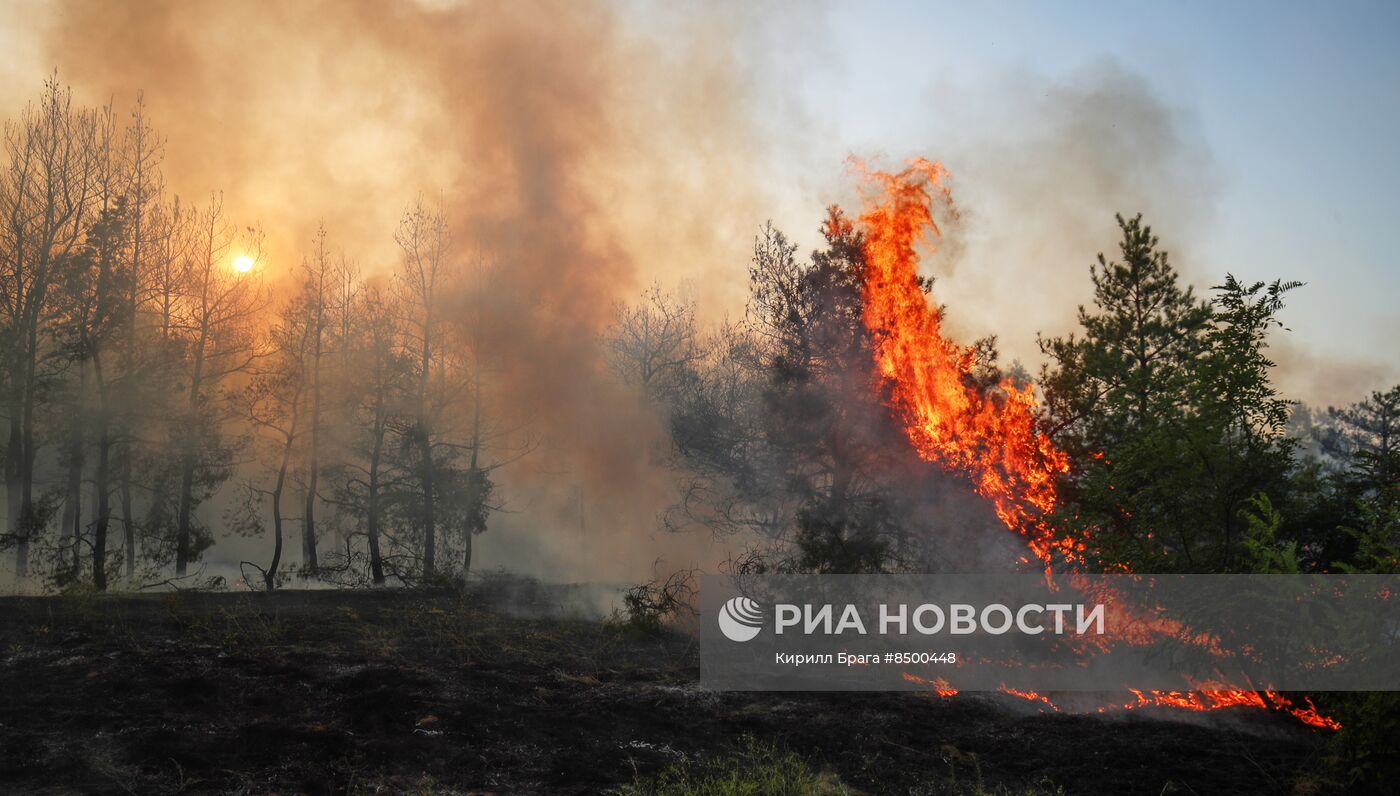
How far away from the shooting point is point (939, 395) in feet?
50.6

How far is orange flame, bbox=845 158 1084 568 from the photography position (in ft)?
47.6

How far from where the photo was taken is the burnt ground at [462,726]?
29.4ft

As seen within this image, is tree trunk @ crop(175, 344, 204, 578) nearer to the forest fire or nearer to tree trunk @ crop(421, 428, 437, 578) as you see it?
tree trunk @ crop(421, 428, 437, 578)

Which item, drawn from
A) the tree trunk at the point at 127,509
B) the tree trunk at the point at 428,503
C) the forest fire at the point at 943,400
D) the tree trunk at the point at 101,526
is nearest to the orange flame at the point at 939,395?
the forest fire at the point at 943,400

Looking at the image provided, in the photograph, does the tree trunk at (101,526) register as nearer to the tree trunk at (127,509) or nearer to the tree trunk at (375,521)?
the tree trunk at (127,509)

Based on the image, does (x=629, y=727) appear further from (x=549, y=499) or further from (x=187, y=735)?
(x=549, y=499)

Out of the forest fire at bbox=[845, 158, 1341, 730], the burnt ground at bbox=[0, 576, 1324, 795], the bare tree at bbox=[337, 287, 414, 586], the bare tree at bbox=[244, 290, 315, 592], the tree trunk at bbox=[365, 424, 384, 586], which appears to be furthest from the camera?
the bare tree at bbox=[244, 290, 315, 592]


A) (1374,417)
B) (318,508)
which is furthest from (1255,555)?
(318,508)

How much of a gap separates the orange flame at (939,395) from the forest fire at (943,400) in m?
0.02

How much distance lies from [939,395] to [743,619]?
211 inches

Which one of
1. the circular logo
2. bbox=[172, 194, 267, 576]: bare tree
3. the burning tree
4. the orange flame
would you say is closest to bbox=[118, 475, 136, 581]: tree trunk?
bbox=[172, 194, 267, 576]: bare tree

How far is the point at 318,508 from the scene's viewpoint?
43750mm

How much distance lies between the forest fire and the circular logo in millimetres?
3581

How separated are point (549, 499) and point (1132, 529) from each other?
20.1m
